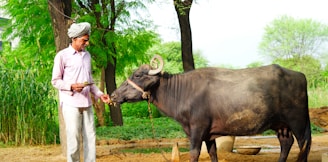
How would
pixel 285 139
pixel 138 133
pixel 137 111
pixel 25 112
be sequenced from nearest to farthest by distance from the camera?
pixel 285 139, pixel 25 112, pixel 138 133, pixel 137 111

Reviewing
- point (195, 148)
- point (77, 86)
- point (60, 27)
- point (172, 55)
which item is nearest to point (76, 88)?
point (77, 86)

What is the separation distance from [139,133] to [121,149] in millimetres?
2890

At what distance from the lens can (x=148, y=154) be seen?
1076 cm

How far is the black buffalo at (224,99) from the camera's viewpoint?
24.6 ft

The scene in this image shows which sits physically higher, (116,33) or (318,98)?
(116,33)

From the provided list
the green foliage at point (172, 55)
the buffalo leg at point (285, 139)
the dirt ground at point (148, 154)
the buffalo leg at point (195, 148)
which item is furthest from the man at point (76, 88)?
the green foliage at point (172, 55)

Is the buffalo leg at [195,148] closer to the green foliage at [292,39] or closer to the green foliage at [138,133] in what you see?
the green foliage at [138,133]

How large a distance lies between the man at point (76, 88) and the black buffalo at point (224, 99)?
3.91 feet

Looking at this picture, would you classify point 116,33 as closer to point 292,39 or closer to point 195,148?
point 195,148

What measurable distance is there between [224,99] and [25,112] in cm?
715

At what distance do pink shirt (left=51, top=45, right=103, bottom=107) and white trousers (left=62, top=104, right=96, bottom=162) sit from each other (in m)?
0.09

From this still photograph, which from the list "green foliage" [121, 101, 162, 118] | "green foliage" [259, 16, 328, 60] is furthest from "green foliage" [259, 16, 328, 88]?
"green foliage" [121, 101, 162, 118]

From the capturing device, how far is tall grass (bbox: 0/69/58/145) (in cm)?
1320

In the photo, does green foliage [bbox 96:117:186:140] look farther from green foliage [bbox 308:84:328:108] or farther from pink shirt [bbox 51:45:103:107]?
green foliage [bbox 308:84:328:108]
